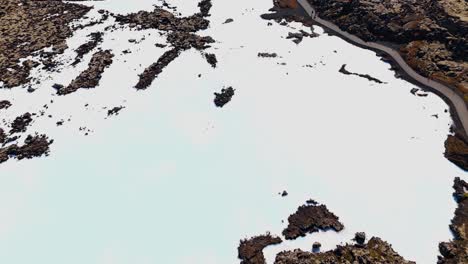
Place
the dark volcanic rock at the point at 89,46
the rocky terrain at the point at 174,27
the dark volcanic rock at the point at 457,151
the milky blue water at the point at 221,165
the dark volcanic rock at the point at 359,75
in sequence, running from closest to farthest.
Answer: the milky blue water at the point at 221,165, the dark volcanic rock at the point at 457,151, the dark volcanic rock at the point at 359,75, the rocky terrain at the point at 174,27, the dark volcanic rock at the point at 89,46

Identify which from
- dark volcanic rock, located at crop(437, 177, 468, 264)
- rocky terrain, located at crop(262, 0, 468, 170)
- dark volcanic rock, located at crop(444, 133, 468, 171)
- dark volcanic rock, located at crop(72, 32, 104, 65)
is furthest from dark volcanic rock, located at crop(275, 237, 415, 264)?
dark volcanic rock, located at crop(72, 32, 104, 65)

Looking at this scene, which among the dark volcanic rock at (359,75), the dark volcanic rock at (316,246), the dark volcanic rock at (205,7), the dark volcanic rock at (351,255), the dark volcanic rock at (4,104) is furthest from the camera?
the dark volcanic rock at (205,7)

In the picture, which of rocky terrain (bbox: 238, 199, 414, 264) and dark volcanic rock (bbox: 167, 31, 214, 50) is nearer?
rocky terrain (bbox: 238, 199, 414, 264)

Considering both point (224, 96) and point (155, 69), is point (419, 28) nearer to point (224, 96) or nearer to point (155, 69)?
Answer: point (224, 96)

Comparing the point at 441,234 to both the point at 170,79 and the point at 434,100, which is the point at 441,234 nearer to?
the point at 434,100

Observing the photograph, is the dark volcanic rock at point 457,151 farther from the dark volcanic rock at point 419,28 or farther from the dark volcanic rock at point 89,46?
the dark volcanic rock at point 89,46

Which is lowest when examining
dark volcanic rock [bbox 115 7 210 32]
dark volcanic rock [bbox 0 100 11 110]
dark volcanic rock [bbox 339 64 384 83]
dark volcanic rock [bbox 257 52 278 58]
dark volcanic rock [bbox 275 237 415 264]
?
dark volcanic rock [bbox 275 237 415 264]

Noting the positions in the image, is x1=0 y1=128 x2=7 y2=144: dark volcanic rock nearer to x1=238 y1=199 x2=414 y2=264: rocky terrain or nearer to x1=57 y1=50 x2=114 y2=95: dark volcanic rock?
x1=57 y1=50 x2=114 y2=95: dark volcanic rock

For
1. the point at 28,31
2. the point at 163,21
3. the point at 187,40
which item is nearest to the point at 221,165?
the point at 187,40

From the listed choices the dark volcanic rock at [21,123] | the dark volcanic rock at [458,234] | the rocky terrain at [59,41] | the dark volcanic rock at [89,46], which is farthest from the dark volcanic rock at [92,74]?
the dark volcanic rock at [458,234]
